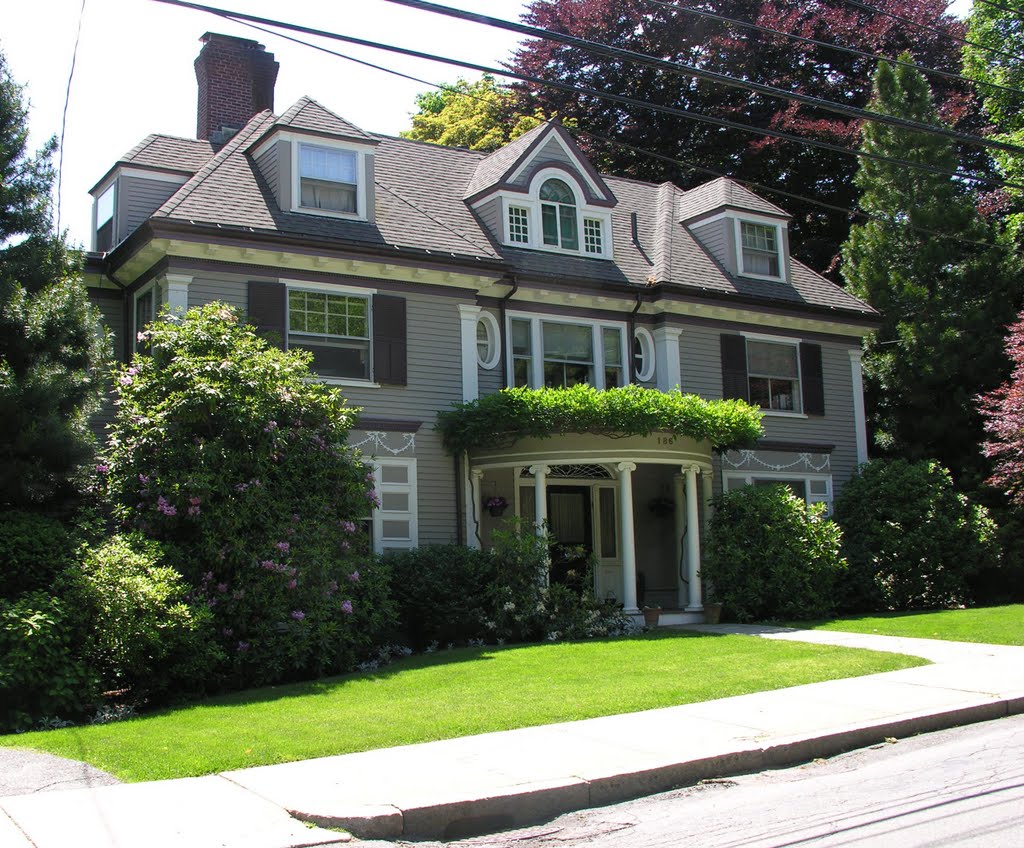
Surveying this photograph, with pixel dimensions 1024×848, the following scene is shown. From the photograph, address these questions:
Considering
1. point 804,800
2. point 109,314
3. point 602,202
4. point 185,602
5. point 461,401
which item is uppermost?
point 602,202

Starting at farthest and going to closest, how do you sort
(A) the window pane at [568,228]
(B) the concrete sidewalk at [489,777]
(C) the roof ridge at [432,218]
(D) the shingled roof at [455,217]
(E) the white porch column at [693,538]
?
(A) the window pane at [568,228] → (C) the roof ridge at [432,218] → (E) the white porch column at [693,538] → (D) the shingled roof at [455,217] → (B) the concrete sidewalk at [489,777]

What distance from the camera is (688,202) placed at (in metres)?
24.0

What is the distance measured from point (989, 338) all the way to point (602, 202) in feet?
34.0

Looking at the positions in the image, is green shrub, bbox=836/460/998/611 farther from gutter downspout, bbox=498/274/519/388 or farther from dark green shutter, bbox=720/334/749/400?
gutter downspout, bbox=498/274/519/388

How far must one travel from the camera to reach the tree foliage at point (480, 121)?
108 ft

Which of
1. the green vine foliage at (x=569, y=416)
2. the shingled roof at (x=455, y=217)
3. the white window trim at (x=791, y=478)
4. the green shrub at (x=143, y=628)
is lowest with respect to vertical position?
the green shrub at (x=143, y=628)

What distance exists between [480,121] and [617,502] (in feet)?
58.6

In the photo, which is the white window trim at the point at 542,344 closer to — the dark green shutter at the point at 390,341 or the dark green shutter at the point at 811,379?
the dark green shutter at the point at 390,341

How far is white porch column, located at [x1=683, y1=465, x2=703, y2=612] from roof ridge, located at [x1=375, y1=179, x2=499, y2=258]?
5.09 metres

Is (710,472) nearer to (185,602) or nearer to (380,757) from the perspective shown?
(185,602)

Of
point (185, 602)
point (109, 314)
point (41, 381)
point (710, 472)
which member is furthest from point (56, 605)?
point (710, 472)

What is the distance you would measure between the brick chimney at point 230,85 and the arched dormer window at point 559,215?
5930 mm

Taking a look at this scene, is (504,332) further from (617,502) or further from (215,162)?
(215,162)

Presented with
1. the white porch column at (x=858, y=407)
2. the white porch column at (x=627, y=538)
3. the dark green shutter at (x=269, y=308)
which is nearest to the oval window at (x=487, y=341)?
the white porch column at (x=627, y=538)
